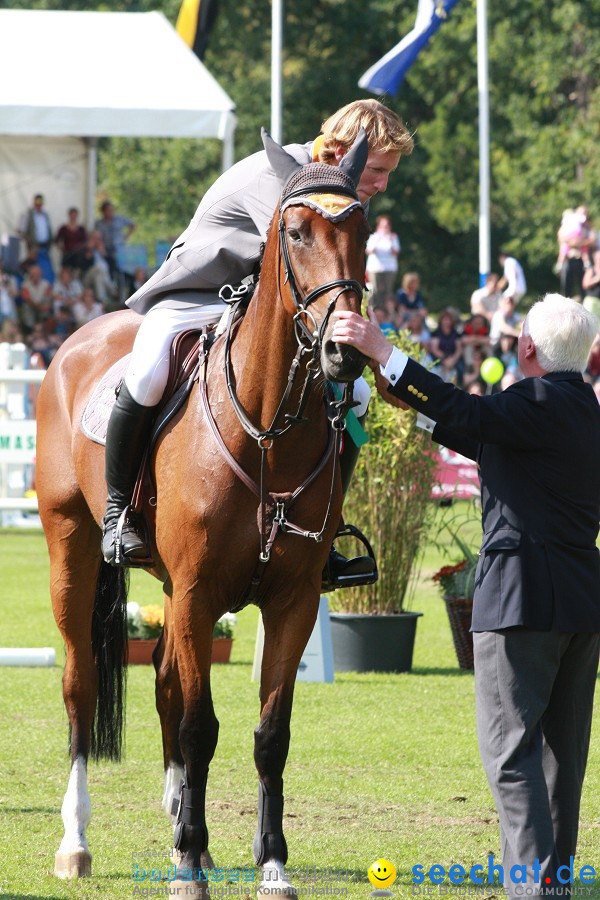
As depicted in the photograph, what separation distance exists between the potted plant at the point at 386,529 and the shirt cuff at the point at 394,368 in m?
4.78

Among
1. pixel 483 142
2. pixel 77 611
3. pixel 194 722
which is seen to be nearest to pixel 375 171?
pixel 194 722

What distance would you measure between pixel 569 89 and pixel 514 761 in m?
42.6

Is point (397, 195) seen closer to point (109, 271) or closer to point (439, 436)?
point (109, 271)

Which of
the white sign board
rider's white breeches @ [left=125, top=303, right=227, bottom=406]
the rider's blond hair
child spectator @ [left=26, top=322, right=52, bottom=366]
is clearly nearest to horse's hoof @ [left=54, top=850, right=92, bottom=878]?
rider's white breeches @ [left=125, top=303, right=227, bottom=406]

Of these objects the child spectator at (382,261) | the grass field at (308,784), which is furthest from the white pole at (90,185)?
the grass field at (308,784)

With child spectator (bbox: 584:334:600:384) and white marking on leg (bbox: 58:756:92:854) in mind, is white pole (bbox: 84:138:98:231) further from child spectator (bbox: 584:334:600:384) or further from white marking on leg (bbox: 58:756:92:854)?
white marking on leg (bbox: 58:756:92:854)

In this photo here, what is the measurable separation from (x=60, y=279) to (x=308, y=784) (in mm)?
18562

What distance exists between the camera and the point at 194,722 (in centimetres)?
492

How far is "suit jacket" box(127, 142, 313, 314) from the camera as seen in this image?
16.4 feet

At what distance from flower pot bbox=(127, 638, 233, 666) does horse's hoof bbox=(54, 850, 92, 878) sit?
3.85m

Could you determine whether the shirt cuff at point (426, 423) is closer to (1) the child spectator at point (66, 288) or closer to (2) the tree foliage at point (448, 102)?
(1) the child spectator at point (66, 288)

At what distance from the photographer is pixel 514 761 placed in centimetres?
421

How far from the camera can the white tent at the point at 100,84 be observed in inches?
757

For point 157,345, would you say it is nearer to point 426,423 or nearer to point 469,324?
point 426,423
